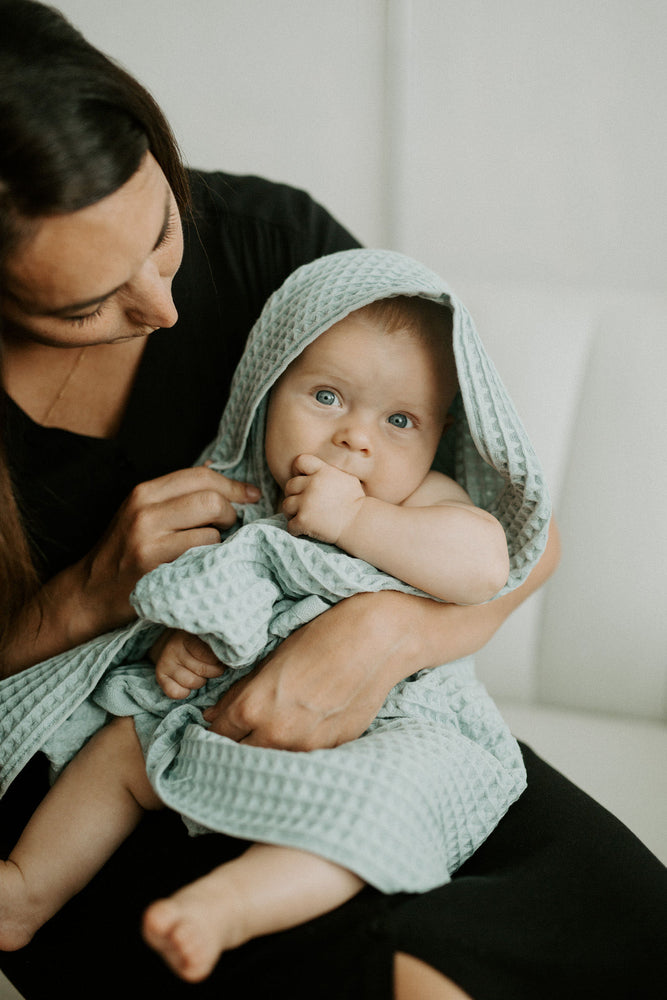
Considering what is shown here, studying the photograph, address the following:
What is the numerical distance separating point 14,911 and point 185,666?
11.6 inches

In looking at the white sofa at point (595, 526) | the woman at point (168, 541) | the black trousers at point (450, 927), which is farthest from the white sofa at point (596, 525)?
the black trousers at point (450, 927)

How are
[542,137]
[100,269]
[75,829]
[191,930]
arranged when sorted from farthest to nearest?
[542,137]
[75,829]
[100,269]
[191,930]

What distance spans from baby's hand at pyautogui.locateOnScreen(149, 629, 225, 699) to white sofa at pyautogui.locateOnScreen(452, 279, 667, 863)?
0.60 m

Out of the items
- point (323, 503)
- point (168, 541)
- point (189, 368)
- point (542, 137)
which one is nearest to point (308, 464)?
point (323, 503)

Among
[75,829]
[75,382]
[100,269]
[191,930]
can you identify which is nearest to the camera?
[191,930]

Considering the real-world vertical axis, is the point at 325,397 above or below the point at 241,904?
above

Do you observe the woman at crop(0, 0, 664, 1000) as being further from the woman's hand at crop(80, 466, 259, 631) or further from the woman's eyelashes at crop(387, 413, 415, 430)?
the woman's eyelashes at crop(387, 413, 415, 430)

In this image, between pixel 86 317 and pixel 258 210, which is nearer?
pixel 86 317

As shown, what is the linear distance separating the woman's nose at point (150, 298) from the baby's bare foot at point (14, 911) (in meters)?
0.58

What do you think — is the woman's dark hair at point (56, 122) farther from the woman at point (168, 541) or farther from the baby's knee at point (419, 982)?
the baby's knee at point (419, 982)

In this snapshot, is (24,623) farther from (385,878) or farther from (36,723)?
(385,878)

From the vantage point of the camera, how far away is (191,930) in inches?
23.8

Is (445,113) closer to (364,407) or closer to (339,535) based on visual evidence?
(364,407)

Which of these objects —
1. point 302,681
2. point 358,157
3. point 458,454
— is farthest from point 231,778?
point 358,157
